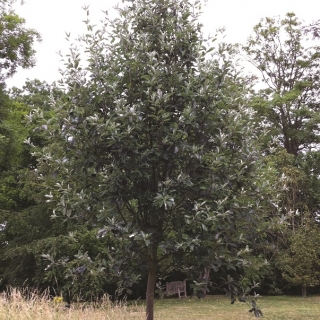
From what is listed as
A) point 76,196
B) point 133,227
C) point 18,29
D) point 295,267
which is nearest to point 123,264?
point 133,227

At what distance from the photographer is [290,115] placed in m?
24.1

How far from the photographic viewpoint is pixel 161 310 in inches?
540

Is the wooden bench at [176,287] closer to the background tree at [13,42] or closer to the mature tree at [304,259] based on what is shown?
the mature tree at [304,259]

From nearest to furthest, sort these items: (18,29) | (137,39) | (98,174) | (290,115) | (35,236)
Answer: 1. (98,174)
2. (137,39)
3. (18,29)
4. (35,236)
5. (290,115)

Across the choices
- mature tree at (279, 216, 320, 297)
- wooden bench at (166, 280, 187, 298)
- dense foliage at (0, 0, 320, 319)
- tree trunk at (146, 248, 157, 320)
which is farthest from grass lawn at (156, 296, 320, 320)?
dense foliage at (0, 0, 320, 319)

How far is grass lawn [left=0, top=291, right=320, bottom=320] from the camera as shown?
17.7 feet

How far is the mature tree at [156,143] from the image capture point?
14.0 feet

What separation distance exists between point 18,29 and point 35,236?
7473 millimetres

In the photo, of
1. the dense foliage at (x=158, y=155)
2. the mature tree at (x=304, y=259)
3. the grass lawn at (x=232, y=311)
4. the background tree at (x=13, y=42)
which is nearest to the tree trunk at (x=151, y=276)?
the dense foliage at (x=158, y=155)

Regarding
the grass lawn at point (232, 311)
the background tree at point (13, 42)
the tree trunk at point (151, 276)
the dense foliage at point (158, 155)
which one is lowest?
the grass lawn at point (232, 311)

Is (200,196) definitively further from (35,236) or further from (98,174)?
(35,236)

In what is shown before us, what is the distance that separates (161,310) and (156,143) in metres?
10.4

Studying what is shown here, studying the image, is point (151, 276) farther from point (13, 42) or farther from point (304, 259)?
point (304, 259)

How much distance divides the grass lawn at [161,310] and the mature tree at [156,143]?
1.16m
